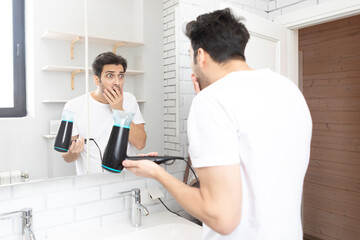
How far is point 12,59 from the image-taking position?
1.11 m

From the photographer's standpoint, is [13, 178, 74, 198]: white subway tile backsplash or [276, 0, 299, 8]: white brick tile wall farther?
[276, 0, 299, 8]: white brick tile wall

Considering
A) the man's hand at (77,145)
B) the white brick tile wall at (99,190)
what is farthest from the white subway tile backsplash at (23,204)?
the man's hand at (77,145)

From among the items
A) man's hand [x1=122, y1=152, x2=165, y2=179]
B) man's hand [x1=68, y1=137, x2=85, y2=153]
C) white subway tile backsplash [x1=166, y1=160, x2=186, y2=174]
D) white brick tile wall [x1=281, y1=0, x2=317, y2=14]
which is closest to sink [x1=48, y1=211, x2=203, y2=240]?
white subway tile backsplash [x1=166, y1=160, x2=186, y2=174]

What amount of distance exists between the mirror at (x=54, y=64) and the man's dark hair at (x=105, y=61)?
0.06ft

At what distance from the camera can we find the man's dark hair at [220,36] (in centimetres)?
→ 92

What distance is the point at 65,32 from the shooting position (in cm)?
120

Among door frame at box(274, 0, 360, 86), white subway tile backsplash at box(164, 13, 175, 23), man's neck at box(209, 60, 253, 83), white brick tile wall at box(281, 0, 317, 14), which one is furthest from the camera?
white brick tile wall at box(281, 0, 317, 14)

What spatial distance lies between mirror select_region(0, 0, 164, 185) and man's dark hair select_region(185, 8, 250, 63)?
0.47m

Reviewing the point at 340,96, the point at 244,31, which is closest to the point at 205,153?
the point at 244,31

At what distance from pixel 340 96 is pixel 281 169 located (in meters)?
2.56

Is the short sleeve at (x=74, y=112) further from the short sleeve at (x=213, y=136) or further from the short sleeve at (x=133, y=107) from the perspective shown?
the short sleeve at (x=213, y=136)

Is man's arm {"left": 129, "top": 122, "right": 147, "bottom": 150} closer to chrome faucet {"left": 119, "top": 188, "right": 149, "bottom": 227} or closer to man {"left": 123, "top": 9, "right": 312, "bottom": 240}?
chrome faucet {"left": 119, "top": 188, "right": 149, "bottom": 227}

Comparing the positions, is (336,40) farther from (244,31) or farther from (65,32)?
(65,32)

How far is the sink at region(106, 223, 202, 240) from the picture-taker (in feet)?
4.35
